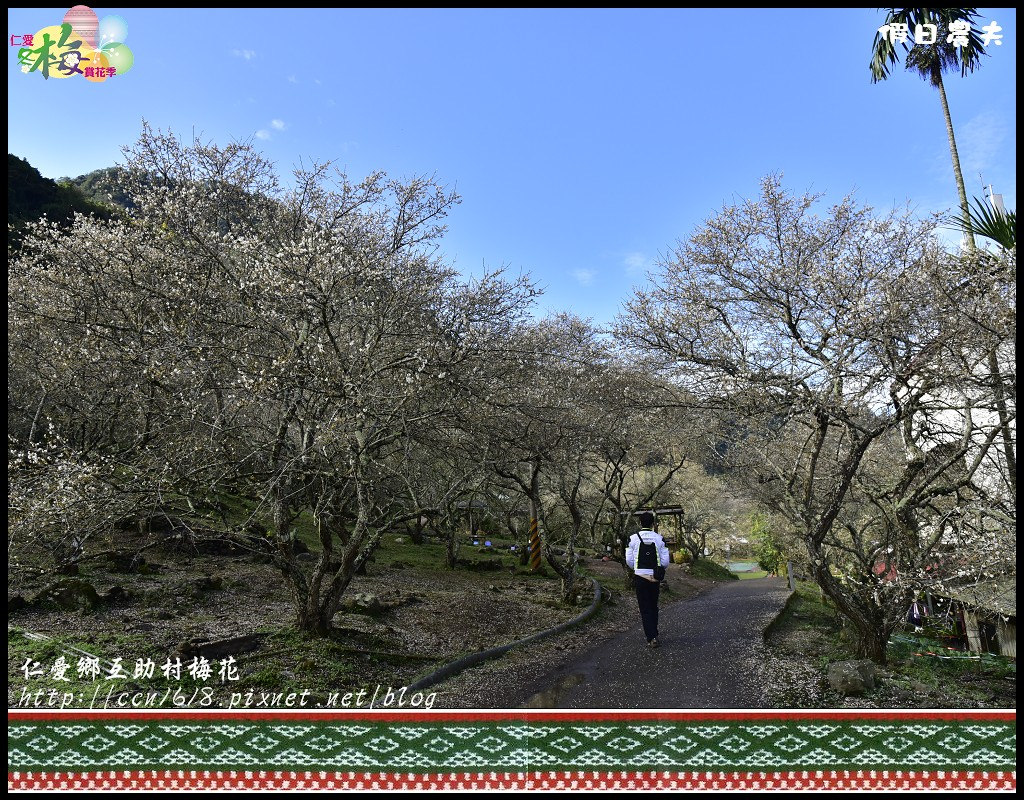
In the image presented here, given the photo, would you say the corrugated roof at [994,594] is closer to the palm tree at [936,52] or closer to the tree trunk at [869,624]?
the tree trunk at [869,624]

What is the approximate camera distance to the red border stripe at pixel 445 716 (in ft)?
13.1

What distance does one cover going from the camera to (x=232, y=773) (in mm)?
3980

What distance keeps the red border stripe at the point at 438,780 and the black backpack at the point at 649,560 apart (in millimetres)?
3906

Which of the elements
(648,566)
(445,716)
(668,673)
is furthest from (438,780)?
(648,566)

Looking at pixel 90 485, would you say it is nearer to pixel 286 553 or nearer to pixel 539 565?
pixel 286 553

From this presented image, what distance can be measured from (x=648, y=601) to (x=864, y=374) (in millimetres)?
4159

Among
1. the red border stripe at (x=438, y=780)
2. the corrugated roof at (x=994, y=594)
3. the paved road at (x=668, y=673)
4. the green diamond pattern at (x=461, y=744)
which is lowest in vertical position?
the paved road at (x=668, y=673)

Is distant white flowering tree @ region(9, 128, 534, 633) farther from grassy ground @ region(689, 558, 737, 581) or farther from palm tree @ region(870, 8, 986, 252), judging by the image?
grassy ground @ region(689, 558, 737, 581)

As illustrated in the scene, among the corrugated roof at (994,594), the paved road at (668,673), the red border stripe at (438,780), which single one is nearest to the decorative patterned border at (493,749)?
the red border stripe at (438,780)

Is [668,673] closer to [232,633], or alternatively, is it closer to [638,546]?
[638,546]

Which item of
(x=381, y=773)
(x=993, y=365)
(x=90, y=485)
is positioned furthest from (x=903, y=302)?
(x=90, y=485)

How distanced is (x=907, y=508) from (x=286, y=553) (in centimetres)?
749

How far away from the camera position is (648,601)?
8.05 m

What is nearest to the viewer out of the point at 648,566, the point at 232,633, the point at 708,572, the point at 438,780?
the point at 438,780
